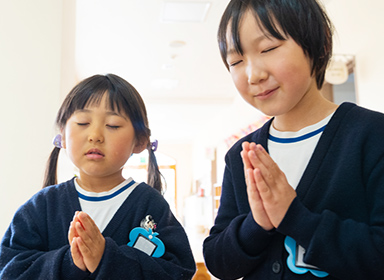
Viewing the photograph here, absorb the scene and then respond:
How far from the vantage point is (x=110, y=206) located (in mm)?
924

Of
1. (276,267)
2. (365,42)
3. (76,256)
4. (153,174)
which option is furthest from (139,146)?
(365,42)

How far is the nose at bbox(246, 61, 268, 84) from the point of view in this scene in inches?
29.1

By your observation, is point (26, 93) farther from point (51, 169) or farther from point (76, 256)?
point (76, 256)

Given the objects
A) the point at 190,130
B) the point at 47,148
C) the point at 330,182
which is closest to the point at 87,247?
the point at 330,182

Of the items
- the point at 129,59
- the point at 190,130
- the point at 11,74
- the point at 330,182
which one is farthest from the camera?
the point at 190,130

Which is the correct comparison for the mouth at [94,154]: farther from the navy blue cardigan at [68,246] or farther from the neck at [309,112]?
the neck at [309,112]

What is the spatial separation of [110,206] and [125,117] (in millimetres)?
219

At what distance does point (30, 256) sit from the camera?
0.83m

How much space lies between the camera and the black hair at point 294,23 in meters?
0.75

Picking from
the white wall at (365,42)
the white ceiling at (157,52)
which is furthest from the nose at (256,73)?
the white ceiling at (157,52)

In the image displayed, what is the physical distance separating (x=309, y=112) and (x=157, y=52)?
4.24 meters

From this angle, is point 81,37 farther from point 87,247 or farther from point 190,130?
point 190,130

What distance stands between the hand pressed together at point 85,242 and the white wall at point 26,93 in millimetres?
859

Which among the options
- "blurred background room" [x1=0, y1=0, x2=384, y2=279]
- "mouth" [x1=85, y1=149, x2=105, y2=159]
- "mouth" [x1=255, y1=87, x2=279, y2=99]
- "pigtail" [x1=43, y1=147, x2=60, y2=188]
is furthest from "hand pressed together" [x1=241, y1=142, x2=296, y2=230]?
"blurred background room" [x1=0, y1=0, x2=384, y2=279]
